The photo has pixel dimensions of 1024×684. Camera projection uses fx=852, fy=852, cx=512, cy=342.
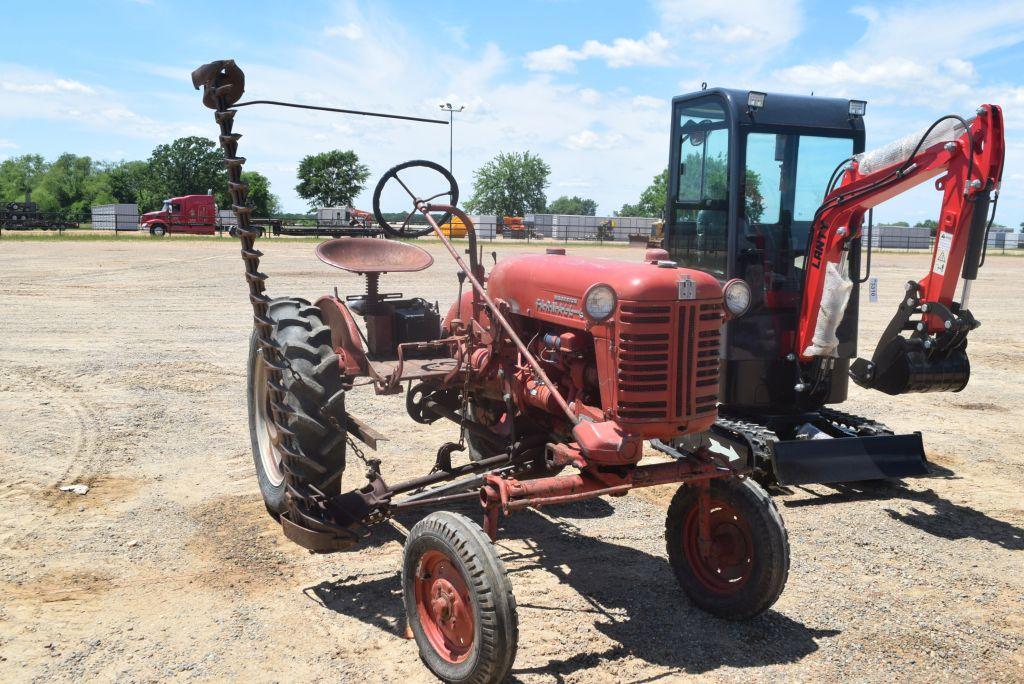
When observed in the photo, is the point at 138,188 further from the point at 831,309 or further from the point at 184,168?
the point at 831,309

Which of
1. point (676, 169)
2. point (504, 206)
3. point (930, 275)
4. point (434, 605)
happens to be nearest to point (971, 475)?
point (930, 275)

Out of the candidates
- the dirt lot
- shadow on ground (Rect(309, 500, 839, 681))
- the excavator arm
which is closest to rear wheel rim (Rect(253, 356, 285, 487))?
the dirt lot

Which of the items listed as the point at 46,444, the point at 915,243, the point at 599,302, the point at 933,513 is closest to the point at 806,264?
the point at 933,513

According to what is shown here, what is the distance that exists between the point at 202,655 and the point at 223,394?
4.83 m

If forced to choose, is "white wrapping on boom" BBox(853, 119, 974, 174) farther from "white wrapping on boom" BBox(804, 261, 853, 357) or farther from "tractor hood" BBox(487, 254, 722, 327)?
"tractor hood" BBox(487, 254, 722, 327)

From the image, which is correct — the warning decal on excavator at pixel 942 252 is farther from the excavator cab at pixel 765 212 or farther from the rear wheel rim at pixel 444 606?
the rear wheel rim at pixel 444 606

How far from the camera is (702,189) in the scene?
→ 6461mm

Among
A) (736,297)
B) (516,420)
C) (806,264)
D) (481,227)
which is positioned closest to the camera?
(736,297)

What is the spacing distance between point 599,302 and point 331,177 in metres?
77.7

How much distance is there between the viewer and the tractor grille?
3516mm

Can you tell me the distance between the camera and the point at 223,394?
8172mm

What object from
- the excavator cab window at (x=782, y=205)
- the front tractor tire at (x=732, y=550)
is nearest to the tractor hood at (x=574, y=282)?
the front tractor tire at (x=732, y=550)

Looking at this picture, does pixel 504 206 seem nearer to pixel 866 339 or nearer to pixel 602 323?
pixel 866 339

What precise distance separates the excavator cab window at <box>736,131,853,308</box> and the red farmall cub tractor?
7.67ft
